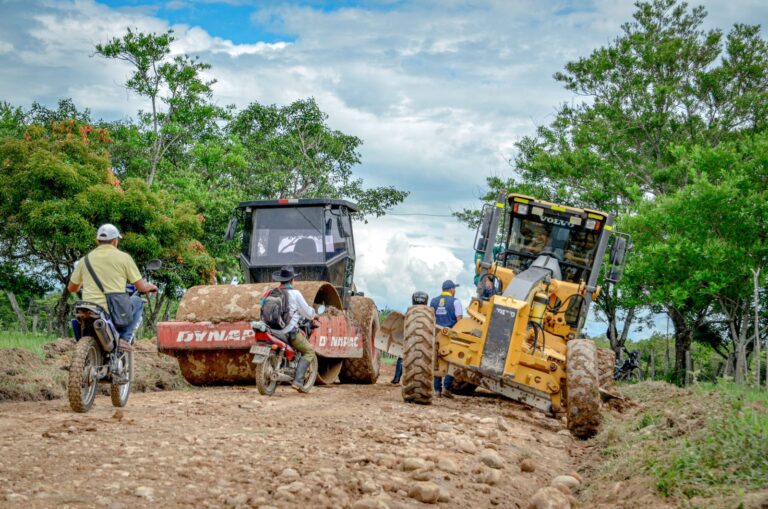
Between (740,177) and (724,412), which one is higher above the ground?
(740,177)

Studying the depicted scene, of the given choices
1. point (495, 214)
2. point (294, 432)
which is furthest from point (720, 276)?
point (294, 432)

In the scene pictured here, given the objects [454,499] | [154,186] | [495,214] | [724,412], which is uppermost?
[154,186]

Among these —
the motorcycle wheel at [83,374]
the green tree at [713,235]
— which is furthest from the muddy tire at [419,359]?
the green tree at [713,235]

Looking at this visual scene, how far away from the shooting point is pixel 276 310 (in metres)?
11.5

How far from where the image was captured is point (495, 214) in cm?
1205

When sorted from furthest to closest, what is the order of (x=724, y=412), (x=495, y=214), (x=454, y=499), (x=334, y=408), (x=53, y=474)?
(x=495, y=214), (x=334, y=408), (x=724, y=412), (x=454, y=499), (x=53, y=474)

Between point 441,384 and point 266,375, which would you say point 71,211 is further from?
point 441,384

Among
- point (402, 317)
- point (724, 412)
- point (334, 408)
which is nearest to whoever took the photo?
point (724, 412)

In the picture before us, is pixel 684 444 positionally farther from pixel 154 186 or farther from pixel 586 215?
pixel 154 186

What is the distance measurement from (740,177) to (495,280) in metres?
11.6

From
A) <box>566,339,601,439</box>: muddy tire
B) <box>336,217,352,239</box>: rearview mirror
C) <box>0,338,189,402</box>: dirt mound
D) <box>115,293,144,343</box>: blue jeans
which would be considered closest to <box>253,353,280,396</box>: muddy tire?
<box>115,293,144,343</box>: blue jeans

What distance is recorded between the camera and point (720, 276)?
22.0 metres

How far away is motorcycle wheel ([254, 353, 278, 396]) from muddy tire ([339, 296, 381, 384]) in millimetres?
3527

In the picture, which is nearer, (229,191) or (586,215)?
(586,215)
